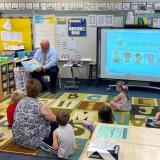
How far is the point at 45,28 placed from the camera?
676 centimetres

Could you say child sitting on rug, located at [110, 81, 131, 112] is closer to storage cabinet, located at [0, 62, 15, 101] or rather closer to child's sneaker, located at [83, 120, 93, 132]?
child's sneaker, located at [83, 120, 93, 132]

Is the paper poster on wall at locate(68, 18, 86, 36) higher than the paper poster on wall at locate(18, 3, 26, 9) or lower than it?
lower

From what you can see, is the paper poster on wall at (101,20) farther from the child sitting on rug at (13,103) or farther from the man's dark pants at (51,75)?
the child sitting on rug at (13,103)

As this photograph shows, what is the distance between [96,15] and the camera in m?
6.46

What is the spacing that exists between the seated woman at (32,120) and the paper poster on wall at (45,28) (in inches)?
139

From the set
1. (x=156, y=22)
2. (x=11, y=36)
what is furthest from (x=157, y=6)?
(x=11, y=36)

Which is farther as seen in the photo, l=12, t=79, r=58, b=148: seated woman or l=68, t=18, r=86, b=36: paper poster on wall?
l=68, t=18, r=86, b=36: paper poster on wall

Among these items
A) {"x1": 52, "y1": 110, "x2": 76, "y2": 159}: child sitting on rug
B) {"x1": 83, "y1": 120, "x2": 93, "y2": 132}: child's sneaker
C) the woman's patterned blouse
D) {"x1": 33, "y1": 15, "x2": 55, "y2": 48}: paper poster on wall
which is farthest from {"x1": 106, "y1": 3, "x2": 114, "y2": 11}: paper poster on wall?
{"x1": 52, "y1": 110, "x2": 76, "y2": 159}: child sitting on rug

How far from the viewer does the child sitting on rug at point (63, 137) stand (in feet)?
10.2

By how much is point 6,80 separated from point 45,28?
175 centimetres

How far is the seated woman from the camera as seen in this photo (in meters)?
3.28

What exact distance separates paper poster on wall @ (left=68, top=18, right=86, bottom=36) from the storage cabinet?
1628mm

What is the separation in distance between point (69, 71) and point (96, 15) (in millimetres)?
1424

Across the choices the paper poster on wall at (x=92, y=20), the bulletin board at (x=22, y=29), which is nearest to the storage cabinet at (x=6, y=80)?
the bulletin board at (x=22, y=29)
